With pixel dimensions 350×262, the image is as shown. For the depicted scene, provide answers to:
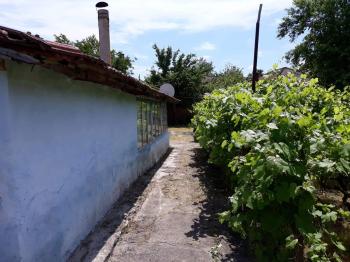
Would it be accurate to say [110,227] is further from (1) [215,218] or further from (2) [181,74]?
(2) [181,74]

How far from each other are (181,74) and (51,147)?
2611cm

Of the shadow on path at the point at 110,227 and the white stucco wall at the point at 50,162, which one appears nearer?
the white stucco wall at the point at 50,162

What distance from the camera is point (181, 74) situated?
29359 mm

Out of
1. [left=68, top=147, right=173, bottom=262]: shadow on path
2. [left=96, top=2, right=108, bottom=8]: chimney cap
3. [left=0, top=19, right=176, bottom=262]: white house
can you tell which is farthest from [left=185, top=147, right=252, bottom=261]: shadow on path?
[left=96, top=2, right=108, bottom=8]: chimney cap

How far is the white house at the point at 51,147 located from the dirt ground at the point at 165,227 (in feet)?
1.17

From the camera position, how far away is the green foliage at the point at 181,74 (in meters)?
29.2

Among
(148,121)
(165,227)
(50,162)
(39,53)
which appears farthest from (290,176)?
(148,121)

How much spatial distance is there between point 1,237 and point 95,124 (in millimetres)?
2773

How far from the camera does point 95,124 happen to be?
562 centimetres

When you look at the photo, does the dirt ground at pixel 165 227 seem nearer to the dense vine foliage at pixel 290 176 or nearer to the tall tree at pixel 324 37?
the dense vine foliage at pixel 290 176

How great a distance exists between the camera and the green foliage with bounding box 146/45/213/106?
29188mm

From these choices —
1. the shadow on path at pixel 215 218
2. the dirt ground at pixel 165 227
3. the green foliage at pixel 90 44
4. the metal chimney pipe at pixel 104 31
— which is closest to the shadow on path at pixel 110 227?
the dirt ground at pixel 165 227

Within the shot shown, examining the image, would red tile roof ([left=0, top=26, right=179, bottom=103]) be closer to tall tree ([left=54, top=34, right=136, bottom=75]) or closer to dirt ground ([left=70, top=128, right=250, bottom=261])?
dirt ground ([left=70, top=128, right=250, bottom=261])

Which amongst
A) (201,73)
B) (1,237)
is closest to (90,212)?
(1,237)
